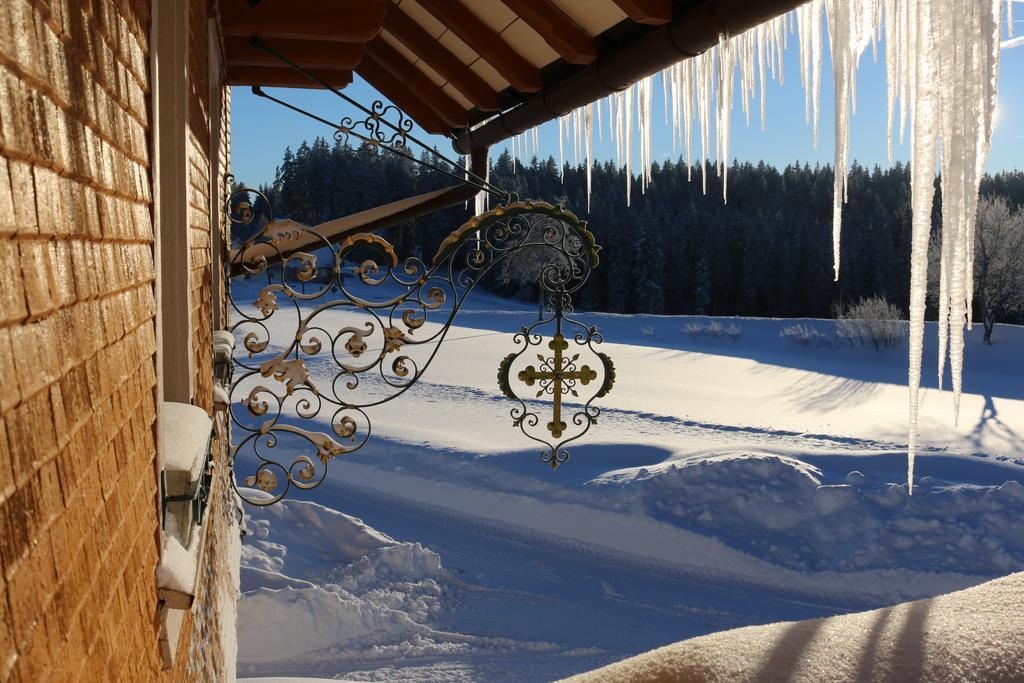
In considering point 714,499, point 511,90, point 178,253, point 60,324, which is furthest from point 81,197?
point 714,499

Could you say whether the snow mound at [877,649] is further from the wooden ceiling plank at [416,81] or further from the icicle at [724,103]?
the wooden ceiling plank at [416,81]

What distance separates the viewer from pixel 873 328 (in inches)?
944

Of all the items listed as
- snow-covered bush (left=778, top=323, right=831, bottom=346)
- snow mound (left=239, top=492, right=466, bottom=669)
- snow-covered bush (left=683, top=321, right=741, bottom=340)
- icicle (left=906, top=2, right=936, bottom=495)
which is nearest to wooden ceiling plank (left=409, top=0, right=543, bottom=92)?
icicle (left=906, top=2, right=936, bottom=495)

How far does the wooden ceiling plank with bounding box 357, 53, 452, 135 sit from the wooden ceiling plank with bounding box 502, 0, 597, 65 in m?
2.54

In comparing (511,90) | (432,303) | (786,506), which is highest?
(511,90)

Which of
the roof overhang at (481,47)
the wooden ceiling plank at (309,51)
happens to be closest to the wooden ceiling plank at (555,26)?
the roof overhang at (481,47)

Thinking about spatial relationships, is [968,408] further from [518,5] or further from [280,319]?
[280,319]

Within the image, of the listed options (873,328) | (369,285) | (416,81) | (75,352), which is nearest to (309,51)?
(416,81)

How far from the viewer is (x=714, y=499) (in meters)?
9.97

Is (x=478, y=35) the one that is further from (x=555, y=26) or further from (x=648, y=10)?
(x=648, y=10)

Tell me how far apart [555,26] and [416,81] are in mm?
2427

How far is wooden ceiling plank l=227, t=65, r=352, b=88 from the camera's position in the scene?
17.7 ft

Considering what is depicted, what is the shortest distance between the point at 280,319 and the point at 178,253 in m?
26.9

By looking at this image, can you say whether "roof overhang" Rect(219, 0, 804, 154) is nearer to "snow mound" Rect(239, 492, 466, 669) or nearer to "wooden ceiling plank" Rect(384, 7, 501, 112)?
"wooden ceiling plank" Rect(384, 7, 501, 112)
